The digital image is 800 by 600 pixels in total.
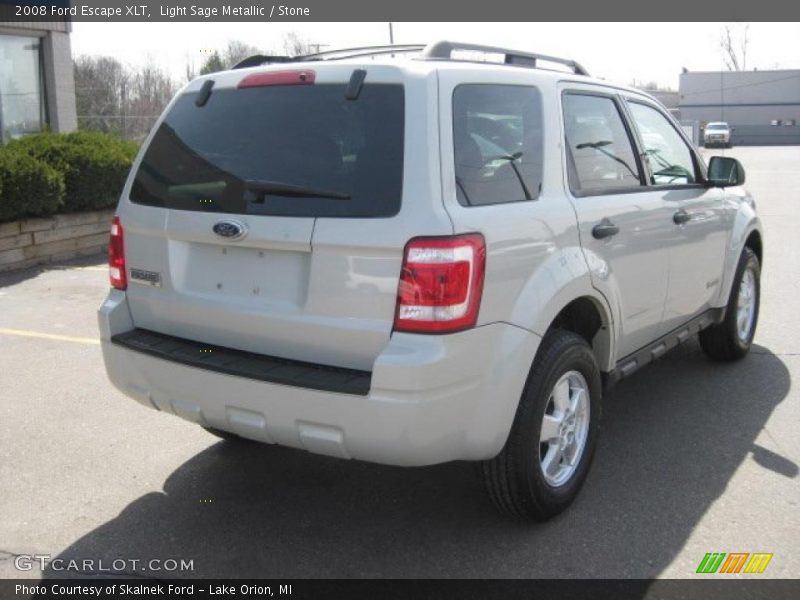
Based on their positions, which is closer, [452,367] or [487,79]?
[452,367]

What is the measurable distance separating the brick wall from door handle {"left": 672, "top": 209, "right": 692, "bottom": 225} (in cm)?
764

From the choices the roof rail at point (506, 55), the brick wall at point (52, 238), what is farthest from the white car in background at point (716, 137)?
the roof rail at point (506, 55)

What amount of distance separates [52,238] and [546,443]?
8.17m

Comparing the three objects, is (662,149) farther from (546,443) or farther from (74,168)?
(74,168)

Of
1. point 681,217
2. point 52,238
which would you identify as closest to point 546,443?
point 681,217

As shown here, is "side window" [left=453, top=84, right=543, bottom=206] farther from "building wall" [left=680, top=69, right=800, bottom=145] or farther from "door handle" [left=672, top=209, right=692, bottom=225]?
"building wall" [left=680, top=69, right=800, bottom=145]

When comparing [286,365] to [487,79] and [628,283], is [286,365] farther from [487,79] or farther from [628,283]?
[628,283]

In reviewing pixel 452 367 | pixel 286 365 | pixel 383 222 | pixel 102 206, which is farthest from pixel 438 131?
pixel 102 206

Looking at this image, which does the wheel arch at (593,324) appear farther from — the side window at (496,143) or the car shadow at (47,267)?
the car shadow at (47,267)

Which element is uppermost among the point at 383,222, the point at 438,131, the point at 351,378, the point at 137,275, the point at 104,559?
the point at 438,131

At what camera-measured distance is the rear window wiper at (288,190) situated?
3.09 metres

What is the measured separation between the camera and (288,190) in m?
3.16

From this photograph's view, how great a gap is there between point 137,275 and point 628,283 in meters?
2.33

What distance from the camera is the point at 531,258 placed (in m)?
3.29
